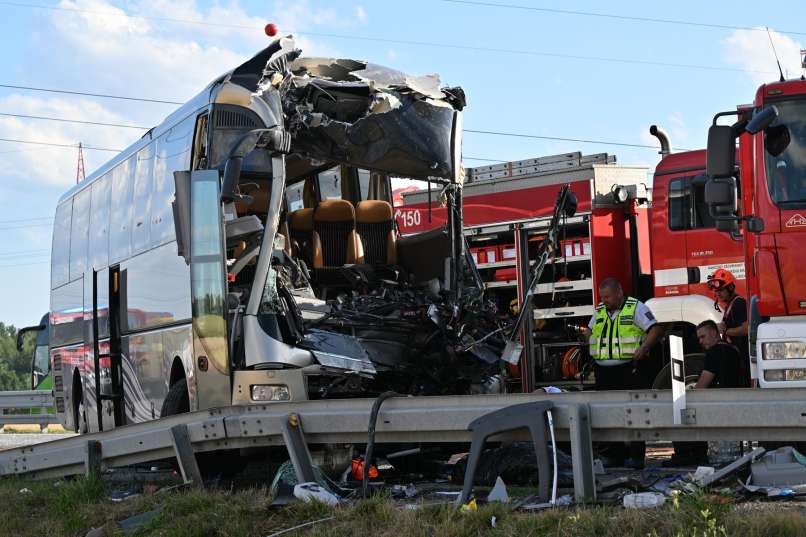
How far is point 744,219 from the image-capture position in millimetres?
8734

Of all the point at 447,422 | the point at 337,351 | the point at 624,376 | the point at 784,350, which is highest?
the point at 337,351

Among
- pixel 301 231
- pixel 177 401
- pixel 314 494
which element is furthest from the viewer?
pixel 301 231

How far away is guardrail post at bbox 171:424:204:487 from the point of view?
8.58 meters

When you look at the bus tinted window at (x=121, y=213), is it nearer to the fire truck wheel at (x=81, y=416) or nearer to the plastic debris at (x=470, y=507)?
the fire truck wheel at (x=81, y=416)

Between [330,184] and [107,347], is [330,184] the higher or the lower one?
the higher one

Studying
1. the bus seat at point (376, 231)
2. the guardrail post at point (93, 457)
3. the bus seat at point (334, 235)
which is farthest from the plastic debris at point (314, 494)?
the bus seat at point (376, 231)

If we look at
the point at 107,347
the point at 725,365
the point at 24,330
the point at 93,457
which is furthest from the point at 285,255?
the point at 24,330

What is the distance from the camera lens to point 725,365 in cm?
1003

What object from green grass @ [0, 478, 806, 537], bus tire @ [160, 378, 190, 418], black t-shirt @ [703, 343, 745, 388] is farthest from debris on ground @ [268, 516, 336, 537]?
black t-shirt @ [703, 343, 745, 388]

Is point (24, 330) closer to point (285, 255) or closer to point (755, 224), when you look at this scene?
point (285, 255)

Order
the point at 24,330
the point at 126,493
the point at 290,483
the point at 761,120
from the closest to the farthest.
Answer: the point at 290,483
the point at 761,120
the point at 126,493
the point at 24,330

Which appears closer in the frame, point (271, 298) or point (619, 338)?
point (271, 298)

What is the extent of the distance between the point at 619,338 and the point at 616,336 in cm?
4

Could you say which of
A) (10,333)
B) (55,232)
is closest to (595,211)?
(55,232)
